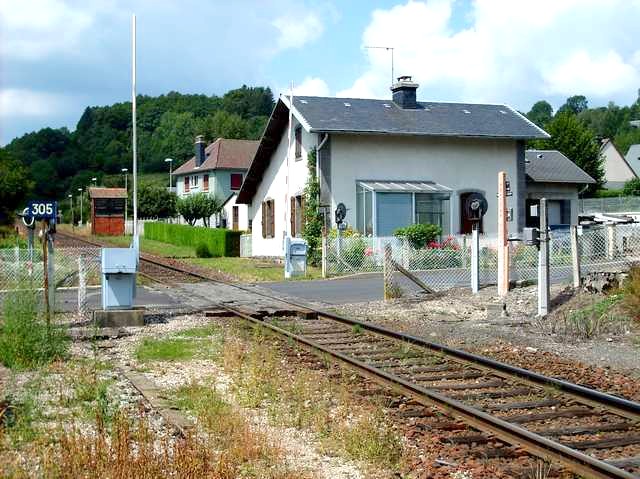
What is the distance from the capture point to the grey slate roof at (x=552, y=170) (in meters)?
36.0

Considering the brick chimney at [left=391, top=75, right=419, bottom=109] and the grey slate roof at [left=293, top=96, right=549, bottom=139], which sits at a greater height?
the brick chimney at [left=391, top=75, right=419, bottom=109]

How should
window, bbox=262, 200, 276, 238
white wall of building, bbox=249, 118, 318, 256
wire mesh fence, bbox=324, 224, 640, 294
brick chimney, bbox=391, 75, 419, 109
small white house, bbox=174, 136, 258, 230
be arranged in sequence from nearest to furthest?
Result: wire mesh fence, bbox=324, 224, 640, 294, white wall of building, bbox=249, 118, 318, 256, brick chimney, bbox=391, 75, 419, 109, window, bbox=262, 200, 276, 238, small white house, bbox=174, 136, 258, 230

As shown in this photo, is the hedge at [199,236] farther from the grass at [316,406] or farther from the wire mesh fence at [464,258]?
the grass at [316,406]

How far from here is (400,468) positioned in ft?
20.1

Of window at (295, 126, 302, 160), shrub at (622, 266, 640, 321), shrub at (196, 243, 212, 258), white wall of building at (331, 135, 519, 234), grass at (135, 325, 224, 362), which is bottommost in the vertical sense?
grass at (135, 325, 224, 362)

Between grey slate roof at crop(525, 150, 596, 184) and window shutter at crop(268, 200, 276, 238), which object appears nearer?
window shutter at crop(268, 200, 276, 238)

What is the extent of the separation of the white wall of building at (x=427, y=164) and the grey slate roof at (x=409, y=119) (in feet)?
1.63

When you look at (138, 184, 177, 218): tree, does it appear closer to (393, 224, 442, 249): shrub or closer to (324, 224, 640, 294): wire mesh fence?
(393, 224, 442, 249): shrub

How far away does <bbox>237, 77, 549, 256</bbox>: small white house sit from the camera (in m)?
30.1

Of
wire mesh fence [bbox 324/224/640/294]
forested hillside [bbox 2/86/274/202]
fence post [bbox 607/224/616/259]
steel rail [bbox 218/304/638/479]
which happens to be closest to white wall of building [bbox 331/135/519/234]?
wire mesh fence [bbox 324/224/640/294]

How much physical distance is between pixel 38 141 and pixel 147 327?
132 m

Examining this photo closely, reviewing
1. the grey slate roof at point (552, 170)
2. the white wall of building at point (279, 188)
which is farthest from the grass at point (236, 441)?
the grey slate roof at point (552, 170)

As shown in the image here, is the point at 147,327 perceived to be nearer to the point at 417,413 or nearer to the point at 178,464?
the point at 417,413

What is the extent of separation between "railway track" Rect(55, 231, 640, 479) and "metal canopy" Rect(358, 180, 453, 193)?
55.9 ft
